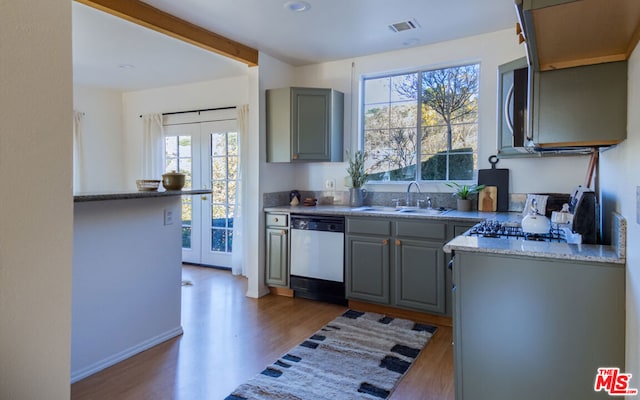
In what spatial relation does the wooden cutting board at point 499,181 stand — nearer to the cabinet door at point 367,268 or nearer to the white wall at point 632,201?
the cabinet door at point 367,268

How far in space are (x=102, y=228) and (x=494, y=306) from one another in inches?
92.6

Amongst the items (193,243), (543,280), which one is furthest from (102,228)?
(193,243)

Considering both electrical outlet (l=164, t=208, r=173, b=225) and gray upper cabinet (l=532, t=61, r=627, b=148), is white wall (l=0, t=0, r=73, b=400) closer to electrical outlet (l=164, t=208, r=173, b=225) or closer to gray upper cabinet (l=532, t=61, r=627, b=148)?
gray upper cabinet (l=532, t=61, r=627, b=148)

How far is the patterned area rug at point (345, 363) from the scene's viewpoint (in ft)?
7.39

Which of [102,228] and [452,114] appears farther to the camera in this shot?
[452,114]

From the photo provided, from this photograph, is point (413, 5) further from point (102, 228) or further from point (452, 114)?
point (102, 228)

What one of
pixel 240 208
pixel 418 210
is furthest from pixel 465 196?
pixel 240 208

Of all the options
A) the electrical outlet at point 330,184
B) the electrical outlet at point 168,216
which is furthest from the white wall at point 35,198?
the electrical outlet at point 330,184

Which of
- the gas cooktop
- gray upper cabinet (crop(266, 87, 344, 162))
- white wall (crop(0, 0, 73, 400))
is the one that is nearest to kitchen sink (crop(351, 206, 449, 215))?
gray upper cabinet (crop(266, 87, 344, 162))

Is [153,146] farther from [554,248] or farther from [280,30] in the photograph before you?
[554,248]

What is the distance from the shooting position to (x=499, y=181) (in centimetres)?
361

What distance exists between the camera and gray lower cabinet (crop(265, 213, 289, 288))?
409cm

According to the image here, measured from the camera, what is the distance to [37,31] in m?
0.75

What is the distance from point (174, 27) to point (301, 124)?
1491 mm
